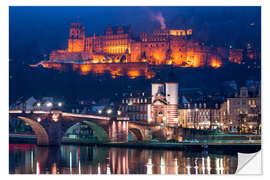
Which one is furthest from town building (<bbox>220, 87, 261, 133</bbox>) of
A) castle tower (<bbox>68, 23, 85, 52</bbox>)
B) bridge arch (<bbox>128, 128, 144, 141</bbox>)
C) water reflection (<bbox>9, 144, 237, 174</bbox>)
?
castle tower (<bbox>68, 23, 85, 52</bbox>)

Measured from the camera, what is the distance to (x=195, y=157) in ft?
96.4

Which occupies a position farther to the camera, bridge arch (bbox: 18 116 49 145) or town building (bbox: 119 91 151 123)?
town building (bbox: 119 91 151 123)

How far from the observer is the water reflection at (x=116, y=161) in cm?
2523

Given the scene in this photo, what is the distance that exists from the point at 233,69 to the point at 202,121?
3045 centimetres

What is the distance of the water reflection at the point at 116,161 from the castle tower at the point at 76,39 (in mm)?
42106

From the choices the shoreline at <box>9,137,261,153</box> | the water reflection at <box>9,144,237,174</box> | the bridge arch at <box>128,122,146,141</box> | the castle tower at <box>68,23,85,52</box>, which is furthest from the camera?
the castle tower at <box>68,23,85,52</box>

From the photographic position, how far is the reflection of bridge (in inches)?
1238

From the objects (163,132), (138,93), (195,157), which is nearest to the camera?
(195,157)

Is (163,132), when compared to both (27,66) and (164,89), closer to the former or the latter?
(164,89)

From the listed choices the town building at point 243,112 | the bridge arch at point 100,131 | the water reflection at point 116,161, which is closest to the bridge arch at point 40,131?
the water reflection at point 116,161

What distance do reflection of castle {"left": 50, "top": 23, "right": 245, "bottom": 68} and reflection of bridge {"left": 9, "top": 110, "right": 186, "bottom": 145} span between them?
110ft

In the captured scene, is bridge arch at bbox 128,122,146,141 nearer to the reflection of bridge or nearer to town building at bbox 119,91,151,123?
the reflection of bridge

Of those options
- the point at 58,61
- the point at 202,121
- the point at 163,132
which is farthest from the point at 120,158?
the point at 58,61

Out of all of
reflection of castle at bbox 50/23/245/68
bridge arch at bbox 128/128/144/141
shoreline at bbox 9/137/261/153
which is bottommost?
shoreline at bbox 9/137/261/153
